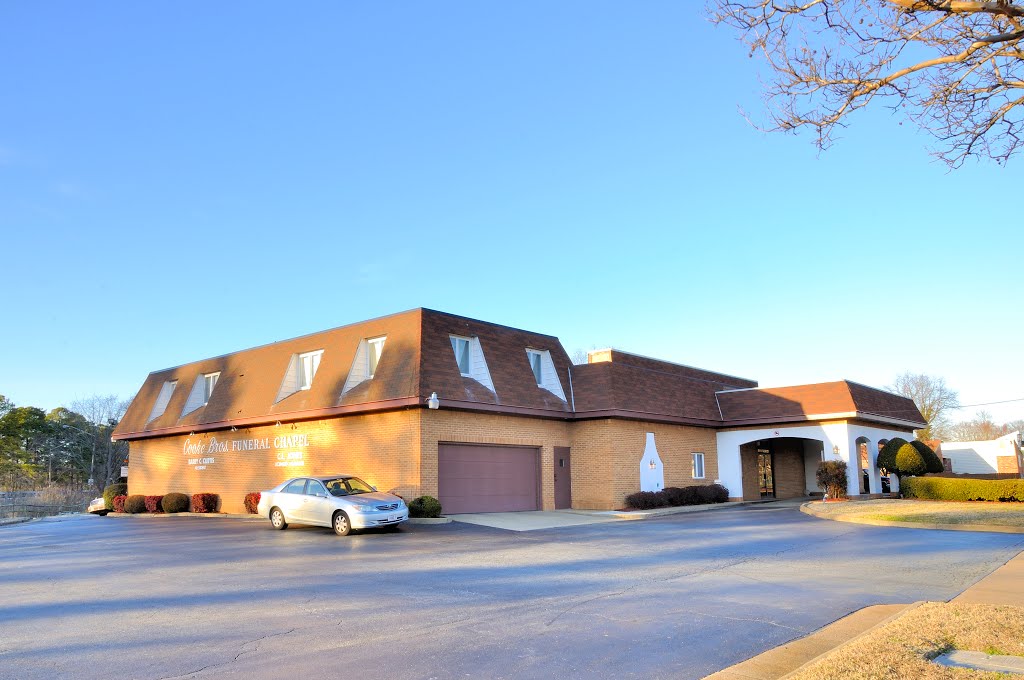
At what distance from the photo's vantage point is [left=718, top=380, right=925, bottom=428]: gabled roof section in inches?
1178

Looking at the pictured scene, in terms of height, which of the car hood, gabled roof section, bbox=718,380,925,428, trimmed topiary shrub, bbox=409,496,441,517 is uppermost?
gabled roof section, bbox=718,380,925,428

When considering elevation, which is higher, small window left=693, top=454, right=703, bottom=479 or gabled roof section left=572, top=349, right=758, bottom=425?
gabled roof section left=572, top=349, right=758, bottom=425

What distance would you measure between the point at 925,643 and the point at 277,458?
927 inches

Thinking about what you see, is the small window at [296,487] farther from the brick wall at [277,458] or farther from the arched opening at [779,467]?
the arched opening at [779,467]

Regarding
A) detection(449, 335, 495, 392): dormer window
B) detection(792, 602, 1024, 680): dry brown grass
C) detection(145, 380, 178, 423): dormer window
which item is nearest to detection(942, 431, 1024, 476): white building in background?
detection(449, 335, 495, 392): dormer window

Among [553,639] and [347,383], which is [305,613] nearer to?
[553,639]

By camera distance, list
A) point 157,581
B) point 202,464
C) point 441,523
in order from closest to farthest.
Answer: point 157,581
point 441,523
point 202,464

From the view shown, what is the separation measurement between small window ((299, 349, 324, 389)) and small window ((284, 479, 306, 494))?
712 centimetres

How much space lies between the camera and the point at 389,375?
23.2 metres

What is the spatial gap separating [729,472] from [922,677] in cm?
2709

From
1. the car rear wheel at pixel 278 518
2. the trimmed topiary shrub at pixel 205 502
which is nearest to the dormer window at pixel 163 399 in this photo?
the trimmed topiary shrub at pixel 205 502

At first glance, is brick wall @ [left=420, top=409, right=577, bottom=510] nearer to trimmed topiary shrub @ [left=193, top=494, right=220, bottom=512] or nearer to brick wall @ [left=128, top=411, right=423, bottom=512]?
brick wall @ [left=128, top=411, right=423, bottom=512]

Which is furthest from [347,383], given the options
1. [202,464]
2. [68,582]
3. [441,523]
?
[68,582]

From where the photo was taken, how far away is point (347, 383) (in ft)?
80.2
